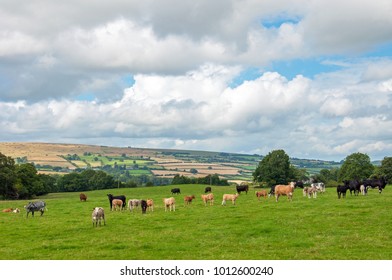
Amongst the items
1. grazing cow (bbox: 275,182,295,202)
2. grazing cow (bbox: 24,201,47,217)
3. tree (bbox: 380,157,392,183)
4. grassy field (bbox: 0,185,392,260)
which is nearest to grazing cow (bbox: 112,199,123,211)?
grazing cow (bbox: 24,201,47,217)

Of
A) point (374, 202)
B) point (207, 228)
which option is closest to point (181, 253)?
point (207, 228)

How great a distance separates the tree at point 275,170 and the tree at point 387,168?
66.2 ft

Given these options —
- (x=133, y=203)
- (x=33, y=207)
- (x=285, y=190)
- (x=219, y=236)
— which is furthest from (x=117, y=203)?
(x=219, y=236)

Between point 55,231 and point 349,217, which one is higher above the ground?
point 349,217

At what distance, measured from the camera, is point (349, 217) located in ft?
86.6

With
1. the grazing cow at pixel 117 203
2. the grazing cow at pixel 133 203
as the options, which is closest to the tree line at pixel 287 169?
the grazing cow at pixel 117 203

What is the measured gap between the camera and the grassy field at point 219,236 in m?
18.0

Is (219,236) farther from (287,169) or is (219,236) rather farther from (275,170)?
(287,169)

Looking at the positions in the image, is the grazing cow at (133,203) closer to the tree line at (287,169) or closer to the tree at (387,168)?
the tree line at (287,169)

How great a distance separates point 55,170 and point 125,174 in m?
32.0

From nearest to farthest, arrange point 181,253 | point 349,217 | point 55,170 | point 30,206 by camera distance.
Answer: point 181,253 < point 349,217 < point 30,206 < point 55,170

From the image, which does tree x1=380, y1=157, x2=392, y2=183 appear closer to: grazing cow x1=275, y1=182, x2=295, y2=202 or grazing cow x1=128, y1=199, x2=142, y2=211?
grazing cow x1=275, y1=182, x2=295, y2=202

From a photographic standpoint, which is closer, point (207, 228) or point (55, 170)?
point (207, 228)

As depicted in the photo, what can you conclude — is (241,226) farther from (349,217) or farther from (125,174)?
(125,174)
